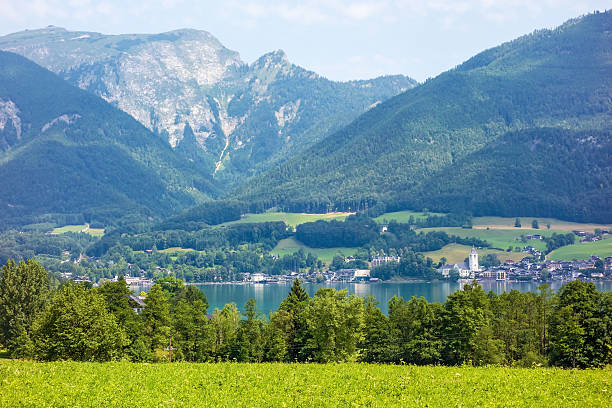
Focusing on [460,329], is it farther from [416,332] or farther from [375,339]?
[375,339]

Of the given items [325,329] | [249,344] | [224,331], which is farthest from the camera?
[224,331]

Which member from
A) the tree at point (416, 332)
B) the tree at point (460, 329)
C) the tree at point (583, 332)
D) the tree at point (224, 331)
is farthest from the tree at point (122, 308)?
the tree at point (583, 332)

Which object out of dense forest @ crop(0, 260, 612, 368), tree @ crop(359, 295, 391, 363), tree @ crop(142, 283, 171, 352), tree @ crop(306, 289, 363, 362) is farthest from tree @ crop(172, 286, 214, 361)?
tree @ crop(359, 295, 391, 363)

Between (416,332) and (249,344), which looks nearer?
(416,332)

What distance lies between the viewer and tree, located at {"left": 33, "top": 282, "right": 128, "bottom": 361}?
4916 cm

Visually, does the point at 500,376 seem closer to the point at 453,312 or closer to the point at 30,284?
the point at 453,312

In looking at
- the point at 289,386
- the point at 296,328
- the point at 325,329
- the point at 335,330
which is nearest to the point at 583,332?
the point at 335,330

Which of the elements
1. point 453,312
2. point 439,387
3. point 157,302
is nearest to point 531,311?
point 453,312

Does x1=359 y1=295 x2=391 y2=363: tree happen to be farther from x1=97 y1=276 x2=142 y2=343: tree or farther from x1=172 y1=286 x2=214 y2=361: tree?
x1=97 y1=276 x2=142 y2=343: tree

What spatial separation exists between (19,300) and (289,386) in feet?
161

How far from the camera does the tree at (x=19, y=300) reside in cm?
7225

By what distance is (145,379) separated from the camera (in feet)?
115

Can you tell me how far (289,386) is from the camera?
33.8m

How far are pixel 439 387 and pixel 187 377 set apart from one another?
38.6ft
